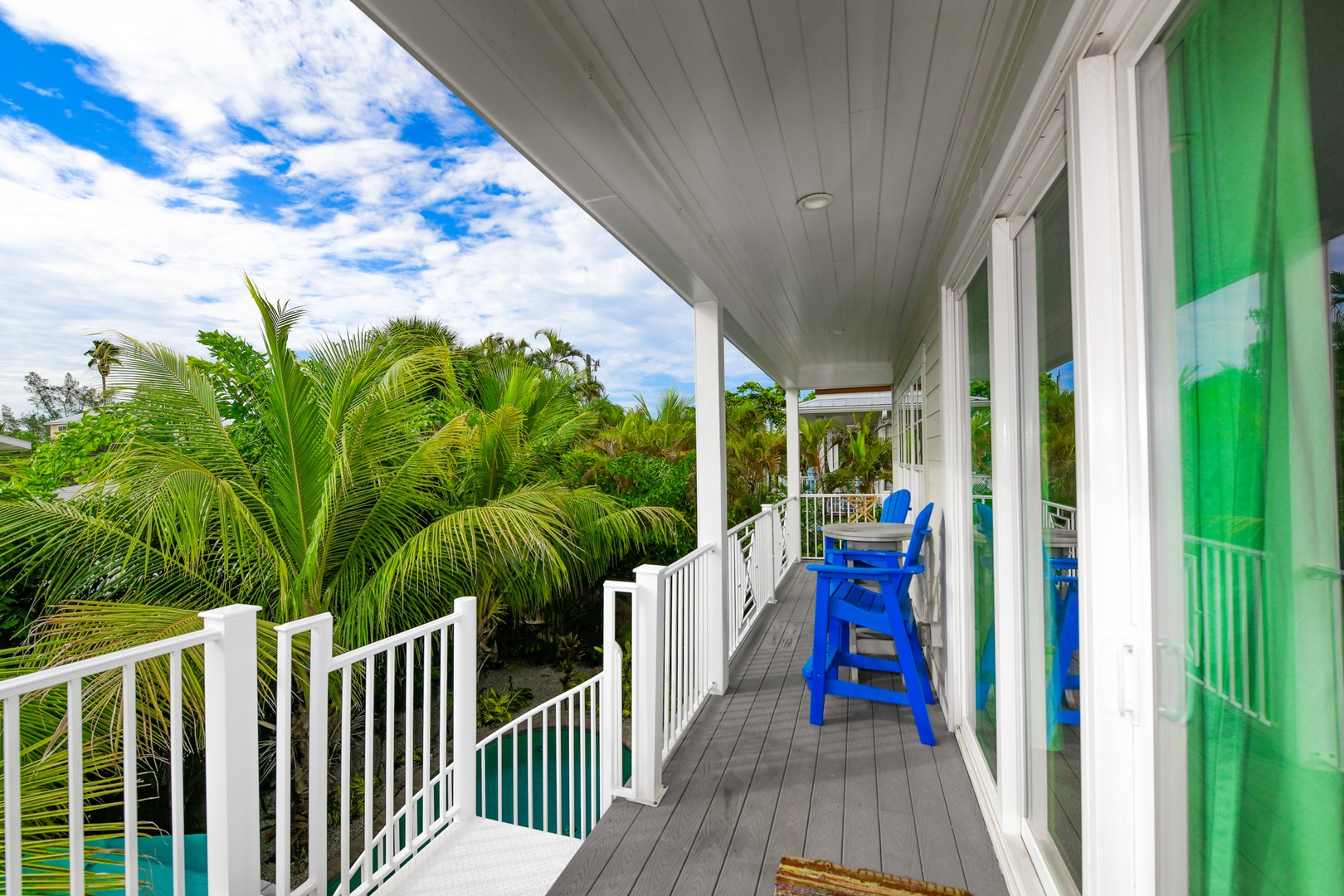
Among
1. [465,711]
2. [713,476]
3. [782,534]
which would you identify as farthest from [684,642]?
[782,534]

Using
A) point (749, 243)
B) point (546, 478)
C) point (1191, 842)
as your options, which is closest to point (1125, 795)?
point (1191, 842)

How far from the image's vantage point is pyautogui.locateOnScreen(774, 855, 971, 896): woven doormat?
1.92 metres

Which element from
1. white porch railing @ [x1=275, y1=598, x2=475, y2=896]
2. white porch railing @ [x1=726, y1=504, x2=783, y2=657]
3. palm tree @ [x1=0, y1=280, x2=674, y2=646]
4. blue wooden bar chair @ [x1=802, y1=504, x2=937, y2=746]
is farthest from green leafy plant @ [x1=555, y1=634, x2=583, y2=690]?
white porch railing @ [x1=275, y1=598, x2=475, y2=896]

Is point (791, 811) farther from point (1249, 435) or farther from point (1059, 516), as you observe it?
point (1249, 435)

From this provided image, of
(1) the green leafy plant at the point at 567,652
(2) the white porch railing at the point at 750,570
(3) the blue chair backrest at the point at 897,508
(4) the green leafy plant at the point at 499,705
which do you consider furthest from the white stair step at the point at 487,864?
(1) the green leafy plant at the point at 567,652

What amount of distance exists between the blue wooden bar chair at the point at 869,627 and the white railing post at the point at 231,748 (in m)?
2.20

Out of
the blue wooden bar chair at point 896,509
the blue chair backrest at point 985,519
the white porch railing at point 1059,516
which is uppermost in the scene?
the white porch railing at point 1059,516

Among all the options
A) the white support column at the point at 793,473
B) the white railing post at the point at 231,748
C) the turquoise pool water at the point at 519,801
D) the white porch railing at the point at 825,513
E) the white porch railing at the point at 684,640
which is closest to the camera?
the white railing post at the point at 231,748

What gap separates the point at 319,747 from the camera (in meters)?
1.65

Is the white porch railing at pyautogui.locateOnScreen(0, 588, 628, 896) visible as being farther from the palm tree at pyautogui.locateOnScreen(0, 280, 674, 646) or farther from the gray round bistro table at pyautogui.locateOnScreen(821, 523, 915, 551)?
the gray round bistro table at pyautogui.locateOnScreen(821, 523, 915, 551)

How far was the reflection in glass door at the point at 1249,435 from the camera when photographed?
64 cm

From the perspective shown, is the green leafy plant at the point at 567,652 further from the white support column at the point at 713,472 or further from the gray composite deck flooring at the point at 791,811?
the gray composite deck flooring at the point at 791,811

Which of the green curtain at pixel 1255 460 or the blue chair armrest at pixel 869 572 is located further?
the blue chair armrest at pixel 869 572

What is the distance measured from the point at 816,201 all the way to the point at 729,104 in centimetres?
84
